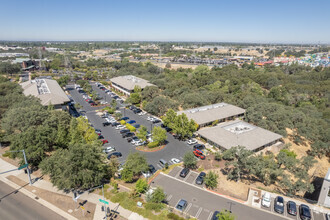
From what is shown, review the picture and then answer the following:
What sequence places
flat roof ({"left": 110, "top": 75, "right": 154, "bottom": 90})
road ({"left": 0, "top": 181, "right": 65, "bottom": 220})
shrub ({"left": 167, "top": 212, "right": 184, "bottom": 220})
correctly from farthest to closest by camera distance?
1. flat roof ({"left": 110, "top": 75, "right": 154, "bottom": 90})
2. road ({"left": 0, "top": 181, "right": 65, "bottom": 220})
3. shrub ({"left": 167, "top": 212, "right": 184, "bottom": 220})

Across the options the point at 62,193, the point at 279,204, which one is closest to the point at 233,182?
the point at 279,204

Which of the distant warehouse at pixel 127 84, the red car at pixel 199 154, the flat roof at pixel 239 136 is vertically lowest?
the red car at pixel 199 154

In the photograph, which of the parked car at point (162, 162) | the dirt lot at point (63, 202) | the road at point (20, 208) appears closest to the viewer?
the road at point (20, 208)

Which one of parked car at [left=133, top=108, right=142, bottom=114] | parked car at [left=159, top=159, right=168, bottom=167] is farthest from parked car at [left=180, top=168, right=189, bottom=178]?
parked car at [left=133, top=108, right=142, bottom=114]

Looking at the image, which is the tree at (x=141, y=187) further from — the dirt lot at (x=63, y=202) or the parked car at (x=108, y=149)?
the parked car at (x=108, y=149)

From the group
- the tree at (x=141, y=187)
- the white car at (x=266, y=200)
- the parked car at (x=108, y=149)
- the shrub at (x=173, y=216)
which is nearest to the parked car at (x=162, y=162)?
the tree at (x=141, y=187)

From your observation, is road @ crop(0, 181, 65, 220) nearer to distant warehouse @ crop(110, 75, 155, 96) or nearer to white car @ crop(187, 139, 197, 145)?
white car @ crop(187, 139, 197, 145)
